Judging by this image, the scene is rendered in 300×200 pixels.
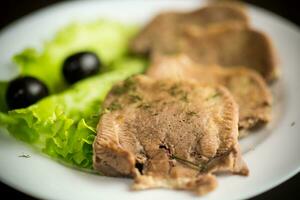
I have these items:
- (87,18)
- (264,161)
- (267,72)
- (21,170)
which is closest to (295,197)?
(264,161)

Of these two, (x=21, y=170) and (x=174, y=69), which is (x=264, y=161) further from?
(x=21, y=170)

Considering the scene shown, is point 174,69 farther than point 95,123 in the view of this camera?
Yes

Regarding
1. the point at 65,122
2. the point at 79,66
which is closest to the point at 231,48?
the point at 79,66

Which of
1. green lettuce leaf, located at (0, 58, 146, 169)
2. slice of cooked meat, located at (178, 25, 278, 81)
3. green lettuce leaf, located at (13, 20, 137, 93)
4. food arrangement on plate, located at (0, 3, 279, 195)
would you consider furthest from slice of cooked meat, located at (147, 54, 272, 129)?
green lettuce leaf, located at (13, 20, 137, 93)

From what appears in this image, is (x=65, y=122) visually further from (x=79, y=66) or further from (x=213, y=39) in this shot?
(x=213, y=39)

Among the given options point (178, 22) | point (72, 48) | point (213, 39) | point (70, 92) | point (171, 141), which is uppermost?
point (178, 22)
